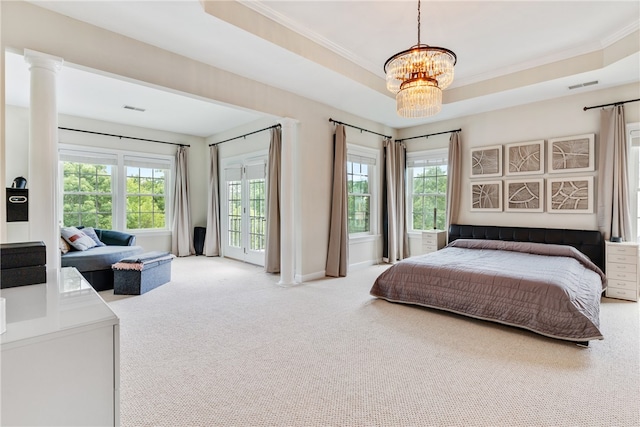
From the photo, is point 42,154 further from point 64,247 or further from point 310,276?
point 310,276

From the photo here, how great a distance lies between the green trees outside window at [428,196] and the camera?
5906 mm

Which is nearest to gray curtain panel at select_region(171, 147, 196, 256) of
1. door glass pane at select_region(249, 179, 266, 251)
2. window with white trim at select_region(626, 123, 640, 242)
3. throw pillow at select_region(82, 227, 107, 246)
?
door glass pane at select_region(249, 179, 266, 251)

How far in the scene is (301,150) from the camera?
468 centimetres

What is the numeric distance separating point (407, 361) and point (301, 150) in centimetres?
323

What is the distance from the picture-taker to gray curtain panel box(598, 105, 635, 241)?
4035 mm

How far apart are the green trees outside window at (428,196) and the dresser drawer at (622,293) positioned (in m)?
2.49

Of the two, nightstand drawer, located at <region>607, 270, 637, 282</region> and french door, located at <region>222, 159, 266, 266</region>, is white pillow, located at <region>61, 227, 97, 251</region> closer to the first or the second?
french door, located at <region>222, 159, 266, 266</region>

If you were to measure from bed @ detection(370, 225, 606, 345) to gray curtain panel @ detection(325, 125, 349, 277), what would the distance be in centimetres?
128

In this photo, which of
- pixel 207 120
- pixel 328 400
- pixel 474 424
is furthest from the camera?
pixel 207 120

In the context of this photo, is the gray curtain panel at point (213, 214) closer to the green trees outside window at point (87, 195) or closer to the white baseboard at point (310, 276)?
the green trees outside window at point (87, 195)

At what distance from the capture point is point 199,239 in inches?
284

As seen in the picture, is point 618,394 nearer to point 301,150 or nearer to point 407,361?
point 407,361

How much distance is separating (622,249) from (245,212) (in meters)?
5.89

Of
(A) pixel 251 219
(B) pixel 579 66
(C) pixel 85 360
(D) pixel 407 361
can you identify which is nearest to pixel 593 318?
(D) pixel 407 361
